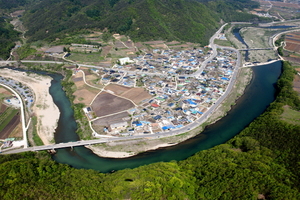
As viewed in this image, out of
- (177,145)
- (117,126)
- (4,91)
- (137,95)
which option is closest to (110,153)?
(117,126)

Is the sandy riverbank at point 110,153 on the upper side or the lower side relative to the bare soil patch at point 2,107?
lower

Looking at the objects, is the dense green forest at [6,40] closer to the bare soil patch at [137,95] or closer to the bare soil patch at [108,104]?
the bare soil patch at [108,104]

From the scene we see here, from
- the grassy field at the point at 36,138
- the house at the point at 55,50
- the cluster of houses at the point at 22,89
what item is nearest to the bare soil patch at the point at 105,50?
the house at the point at 55,50

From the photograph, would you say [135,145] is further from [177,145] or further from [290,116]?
[290,116]

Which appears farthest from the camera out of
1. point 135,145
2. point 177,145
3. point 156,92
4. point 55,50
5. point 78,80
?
point 55,50

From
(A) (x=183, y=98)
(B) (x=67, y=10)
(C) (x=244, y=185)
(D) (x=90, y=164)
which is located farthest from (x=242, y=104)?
(B) (x=67, y=10)

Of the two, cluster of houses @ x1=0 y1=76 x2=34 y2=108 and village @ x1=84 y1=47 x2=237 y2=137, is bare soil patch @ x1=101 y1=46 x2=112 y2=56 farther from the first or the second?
cluster of houses @ x1=0 y1=76 x2=34 y2=108

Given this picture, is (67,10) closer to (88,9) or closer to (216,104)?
(88,9)

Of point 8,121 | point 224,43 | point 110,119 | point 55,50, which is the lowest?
point 110,119
